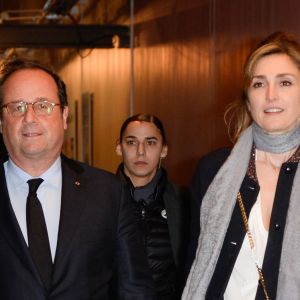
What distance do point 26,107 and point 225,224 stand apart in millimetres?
855

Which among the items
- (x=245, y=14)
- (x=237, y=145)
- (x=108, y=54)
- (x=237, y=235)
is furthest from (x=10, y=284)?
(x=108, y=54)

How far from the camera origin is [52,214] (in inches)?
101

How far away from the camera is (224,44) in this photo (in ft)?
16.3

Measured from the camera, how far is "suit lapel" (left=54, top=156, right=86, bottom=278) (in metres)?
2.49

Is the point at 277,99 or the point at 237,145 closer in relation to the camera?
the point at 277,99

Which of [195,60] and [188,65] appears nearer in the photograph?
[195,60]

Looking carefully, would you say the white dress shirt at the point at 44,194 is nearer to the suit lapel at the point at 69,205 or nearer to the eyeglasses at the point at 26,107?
the suit lapel at the point at 69,205

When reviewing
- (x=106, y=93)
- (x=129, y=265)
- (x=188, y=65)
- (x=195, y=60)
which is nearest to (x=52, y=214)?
(x=129, y=265)

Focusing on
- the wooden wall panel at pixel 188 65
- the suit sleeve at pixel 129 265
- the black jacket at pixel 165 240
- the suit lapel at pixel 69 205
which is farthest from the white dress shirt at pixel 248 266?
the wooden wall panel at pixel 188 65

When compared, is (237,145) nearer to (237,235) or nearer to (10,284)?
(237,235)

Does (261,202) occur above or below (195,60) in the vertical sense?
below

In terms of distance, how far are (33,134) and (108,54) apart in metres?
7.28

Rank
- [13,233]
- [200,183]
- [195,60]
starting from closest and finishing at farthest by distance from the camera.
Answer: [13,233], [200,183], [195,60]

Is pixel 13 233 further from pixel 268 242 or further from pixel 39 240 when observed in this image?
pixel 268 242
